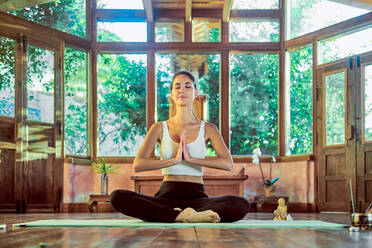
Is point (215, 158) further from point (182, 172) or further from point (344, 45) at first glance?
point (344, 45)

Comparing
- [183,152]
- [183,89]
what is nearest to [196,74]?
[183,89]

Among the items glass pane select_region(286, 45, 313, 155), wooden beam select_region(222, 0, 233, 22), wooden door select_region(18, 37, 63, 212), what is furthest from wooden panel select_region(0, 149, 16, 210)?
glass pane select_region(286, 45, 313, 155)

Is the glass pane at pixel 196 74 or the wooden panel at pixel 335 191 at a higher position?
the glass pane at pixel 196 74

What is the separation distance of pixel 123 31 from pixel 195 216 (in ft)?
19.1

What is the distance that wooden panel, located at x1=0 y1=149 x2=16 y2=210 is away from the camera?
21.7ft

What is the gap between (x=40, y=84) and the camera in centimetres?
715

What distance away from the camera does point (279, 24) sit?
26.8 feet

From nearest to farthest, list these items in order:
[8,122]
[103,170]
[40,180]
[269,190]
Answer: [8,122], [40,180], [269,190], [103,170]

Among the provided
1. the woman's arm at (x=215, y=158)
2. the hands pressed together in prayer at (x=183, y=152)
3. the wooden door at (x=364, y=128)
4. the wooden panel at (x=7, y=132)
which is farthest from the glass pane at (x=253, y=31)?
A: the hands pressed together in prayer at (x=183, y=152)

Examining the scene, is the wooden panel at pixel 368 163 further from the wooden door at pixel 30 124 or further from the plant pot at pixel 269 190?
the wooden door at pixel 30 124

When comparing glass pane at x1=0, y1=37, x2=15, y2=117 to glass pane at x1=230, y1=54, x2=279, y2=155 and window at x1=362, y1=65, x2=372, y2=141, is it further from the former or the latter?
window at x1=362, y1=65, x2=372, y2=141

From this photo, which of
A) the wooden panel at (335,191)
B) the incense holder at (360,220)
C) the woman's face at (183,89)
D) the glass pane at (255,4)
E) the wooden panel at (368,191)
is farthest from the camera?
the glass pane at (255,4)

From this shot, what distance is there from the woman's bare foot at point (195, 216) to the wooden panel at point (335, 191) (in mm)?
4574

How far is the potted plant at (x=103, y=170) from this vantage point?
7.36 m
